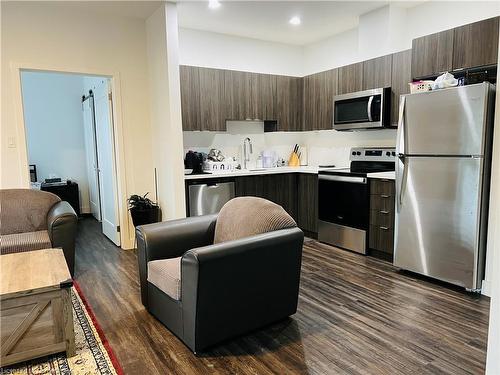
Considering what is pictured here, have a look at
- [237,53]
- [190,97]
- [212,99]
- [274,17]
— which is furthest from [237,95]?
[274,17]

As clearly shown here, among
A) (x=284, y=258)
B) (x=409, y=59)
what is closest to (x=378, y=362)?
(x=284, y=258)

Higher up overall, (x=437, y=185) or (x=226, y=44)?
(x=226, y=44)

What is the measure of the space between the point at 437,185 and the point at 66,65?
3907mm

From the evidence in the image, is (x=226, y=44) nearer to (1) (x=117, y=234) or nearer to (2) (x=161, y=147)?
(2) (x=161, y=147)

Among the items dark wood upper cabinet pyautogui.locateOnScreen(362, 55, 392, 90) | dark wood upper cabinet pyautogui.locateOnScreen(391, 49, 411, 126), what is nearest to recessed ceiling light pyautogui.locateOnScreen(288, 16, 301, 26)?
dark wood upper cabinet pyautogui.locateOnScreen(362, 55, 392, 90)

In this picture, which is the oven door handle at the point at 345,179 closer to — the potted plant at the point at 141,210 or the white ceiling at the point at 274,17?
the white ceiling at the point at 274,17

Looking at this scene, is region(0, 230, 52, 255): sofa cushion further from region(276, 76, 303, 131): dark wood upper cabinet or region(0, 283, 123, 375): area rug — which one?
region(276, 76, 303, 131): dark wood upper cabinet

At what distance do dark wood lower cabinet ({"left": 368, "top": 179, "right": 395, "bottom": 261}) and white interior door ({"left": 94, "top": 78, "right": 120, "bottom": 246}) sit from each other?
3021 mm

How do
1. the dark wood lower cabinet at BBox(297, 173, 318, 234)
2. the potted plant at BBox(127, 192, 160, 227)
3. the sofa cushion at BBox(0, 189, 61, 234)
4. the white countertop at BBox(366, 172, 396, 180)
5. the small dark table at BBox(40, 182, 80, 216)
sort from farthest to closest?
1. the small dark table at BBox(40, 182, 80, 216)
2. the dark wood lower cabinet at BBox(297, 173, 318, 234)
3. the potted plant at BBox(127, 192, 160, 227)
4. the white countertop at BBox(366, 172, 396, 180)
5. the sofa cushion at BBox(0, 189, 61, 234)

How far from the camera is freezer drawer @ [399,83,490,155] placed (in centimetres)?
280

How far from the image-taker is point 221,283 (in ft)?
6.90

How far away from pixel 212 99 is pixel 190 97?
0.96 ft

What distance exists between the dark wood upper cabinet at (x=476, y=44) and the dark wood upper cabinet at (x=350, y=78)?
1172 millimetres

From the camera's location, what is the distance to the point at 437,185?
3.10 metres
